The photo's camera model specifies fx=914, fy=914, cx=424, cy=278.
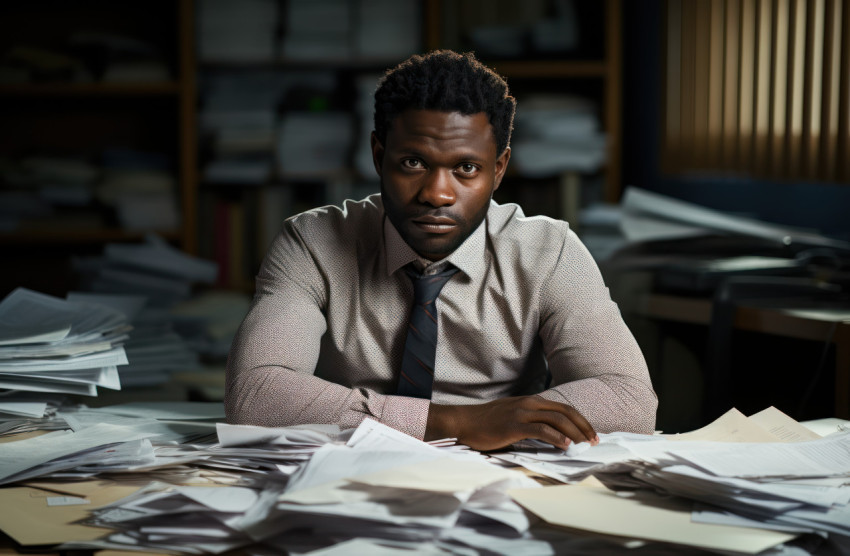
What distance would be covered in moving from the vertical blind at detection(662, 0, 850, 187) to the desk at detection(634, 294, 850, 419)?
80cm

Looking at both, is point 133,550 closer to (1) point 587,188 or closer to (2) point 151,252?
(2) point 151,252

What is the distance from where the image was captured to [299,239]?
1438 mm

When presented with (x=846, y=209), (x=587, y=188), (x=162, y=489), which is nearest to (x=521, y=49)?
(x=587, y=188)

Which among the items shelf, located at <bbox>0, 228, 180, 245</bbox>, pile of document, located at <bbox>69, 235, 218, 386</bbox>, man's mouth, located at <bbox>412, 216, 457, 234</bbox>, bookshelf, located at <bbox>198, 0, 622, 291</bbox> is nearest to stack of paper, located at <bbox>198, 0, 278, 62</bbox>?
bookshelf, located at <bbox>198, 0, 622, 291</bbox>

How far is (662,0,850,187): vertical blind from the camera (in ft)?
8.15

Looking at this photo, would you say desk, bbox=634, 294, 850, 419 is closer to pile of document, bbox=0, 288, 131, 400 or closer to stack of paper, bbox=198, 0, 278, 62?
pile of document, bbox=0, 288, 131, 400

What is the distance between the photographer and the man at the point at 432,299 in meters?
1.19

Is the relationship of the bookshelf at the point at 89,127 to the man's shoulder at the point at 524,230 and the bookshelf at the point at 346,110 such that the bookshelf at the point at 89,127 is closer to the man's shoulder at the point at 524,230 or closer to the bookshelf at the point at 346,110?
the bookshelf at the point at 346,110

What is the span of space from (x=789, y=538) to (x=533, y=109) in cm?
258

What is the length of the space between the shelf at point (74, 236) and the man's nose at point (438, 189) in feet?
7.01

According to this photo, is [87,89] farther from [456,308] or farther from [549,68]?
[456,308]

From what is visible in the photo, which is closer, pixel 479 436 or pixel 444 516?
pixel 444 516

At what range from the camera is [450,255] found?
4.50ft

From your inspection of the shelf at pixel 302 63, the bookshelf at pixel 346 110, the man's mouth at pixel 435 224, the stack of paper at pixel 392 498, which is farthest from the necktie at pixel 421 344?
the shelf at pixel 302 63
